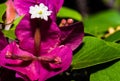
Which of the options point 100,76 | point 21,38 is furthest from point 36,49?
point 100,76

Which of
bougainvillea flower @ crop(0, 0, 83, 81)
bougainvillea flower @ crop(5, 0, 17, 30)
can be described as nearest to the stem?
bougainvillea flower @ crop(0, 0, 83, 81)

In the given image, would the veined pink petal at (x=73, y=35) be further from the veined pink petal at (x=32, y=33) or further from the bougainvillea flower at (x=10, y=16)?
the bougainvillea flower at (x=10, y=16)

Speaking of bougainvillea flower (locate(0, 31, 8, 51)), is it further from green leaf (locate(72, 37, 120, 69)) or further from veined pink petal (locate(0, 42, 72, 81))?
green leaf (locate(72, 37, 120, 69))

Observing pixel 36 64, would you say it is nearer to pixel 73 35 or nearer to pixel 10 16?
pixel 73 35

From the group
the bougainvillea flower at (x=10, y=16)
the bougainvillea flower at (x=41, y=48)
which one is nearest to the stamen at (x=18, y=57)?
the bougainvillea flower at (x=41, y=48)

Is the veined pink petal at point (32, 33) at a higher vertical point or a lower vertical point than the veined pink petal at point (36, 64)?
higher

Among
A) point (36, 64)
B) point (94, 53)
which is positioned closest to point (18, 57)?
point (36, 64)
